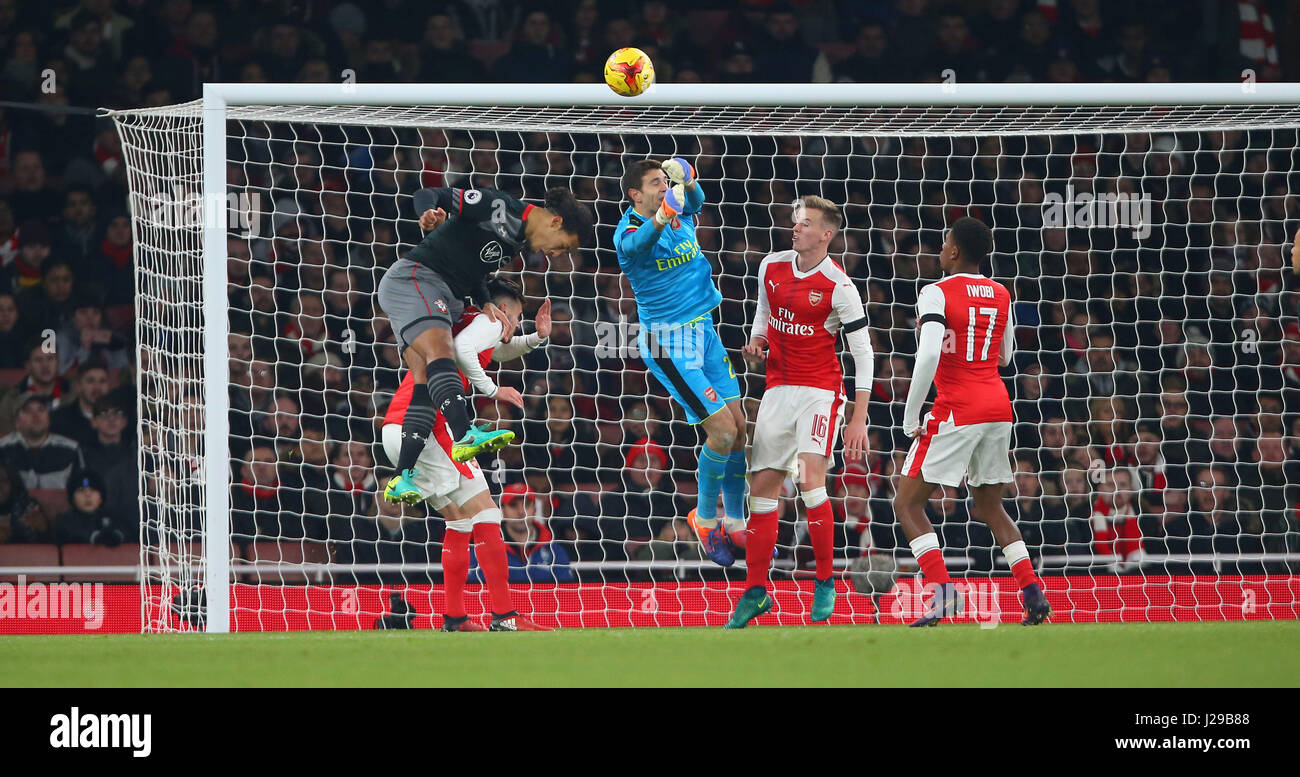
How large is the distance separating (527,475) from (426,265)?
340cm

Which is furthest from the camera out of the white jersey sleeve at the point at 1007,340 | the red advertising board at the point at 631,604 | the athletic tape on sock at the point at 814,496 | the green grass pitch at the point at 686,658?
the red advertising board at the point at 631,604

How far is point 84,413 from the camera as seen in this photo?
9.51m

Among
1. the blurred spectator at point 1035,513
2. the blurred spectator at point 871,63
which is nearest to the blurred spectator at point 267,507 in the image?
the blurred spectator at point 1035,513

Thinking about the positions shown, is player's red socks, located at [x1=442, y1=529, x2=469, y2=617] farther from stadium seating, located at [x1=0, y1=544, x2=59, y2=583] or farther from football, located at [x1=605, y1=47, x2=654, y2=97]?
stadium seating, located at [x1=0, y1=544, x2=59, y2=583]

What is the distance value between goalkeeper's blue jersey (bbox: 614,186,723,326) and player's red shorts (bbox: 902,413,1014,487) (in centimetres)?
120

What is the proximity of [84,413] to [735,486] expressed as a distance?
16.1 feet

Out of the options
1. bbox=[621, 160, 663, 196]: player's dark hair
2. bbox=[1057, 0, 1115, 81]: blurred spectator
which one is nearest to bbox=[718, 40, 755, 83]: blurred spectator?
bbox=[1057, 0, 1115, 81]: blurred spectator

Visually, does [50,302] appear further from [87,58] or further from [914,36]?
[914,36]

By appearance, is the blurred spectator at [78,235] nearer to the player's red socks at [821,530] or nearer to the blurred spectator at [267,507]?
the blurred spectator at [267,507]

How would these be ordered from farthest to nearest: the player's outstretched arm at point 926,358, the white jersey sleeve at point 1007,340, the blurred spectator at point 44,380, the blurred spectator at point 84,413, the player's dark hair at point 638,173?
the blurred spectator at point 44,380 < the blurred spectator at point 84,413 < the player's dark hair at point 638,173 < the white jersey sleeve at point 1007,340 < the player's outstretched arm at point 926,358

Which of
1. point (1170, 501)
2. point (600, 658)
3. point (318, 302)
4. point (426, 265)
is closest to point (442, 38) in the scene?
point (318, 302)

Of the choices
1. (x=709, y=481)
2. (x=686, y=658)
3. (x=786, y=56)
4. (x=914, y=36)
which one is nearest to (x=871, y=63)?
(x=914, y=36)

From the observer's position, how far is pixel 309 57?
1061cm

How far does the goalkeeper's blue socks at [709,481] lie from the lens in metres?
6.80
